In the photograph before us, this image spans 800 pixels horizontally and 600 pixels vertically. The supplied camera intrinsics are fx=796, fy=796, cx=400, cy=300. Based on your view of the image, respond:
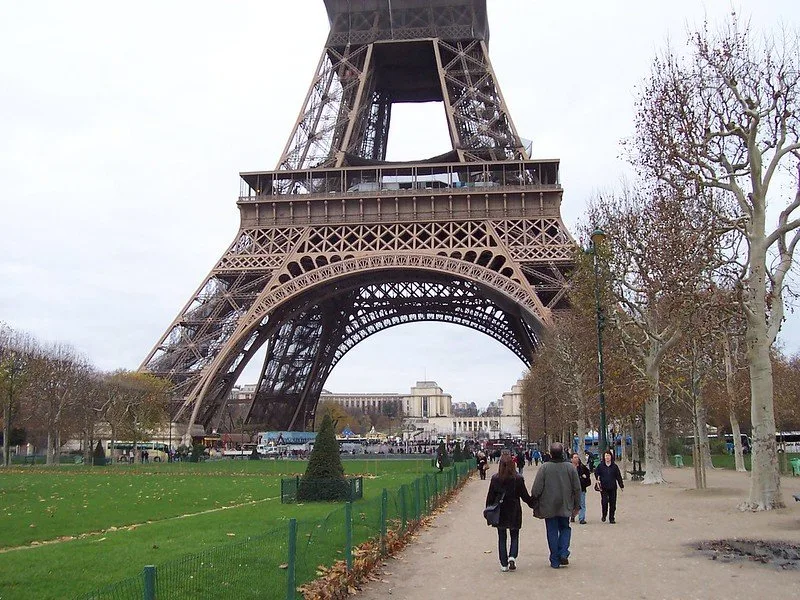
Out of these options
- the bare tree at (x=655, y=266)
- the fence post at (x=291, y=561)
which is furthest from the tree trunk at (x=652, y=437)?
the fence post at (x=291, y=561)

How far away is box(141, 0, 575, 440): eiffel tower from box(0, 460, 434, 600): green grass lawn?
16.8 m

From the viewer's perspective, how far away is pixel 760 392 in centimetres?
2020

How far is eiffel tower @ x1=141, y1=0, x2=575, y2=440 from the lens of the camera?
50406 mm

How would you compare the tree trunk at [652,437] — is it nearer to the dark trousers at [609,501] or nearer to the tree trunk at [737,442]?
the tree trunk at [737,442]

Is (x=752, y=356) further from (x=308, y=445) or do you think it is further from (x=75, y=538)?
(x=308, y=445)

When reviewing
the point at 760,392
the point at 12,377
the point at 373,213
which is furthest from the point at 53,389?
the point at 760,392

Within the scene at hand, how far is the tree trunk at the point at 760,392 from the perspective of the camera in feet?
64.6

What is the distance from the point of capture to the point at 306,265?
5594 centimetres

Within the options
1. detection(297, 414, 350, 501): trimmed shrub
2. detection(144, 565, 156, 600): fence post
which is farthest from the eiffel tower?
detection(144, 565, 156, 600): fence post

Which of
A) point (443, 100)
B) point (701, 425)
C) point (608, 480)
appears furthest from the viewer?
point (443, 100)

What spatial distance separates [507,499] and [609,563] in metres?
2.22

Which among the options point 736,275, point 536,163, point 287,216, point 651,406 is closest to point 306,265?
point 287,216

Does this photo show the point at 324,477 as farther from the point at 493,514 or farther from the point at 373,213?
the point at 373,213

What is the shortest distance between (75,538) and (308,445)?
54.5 m
